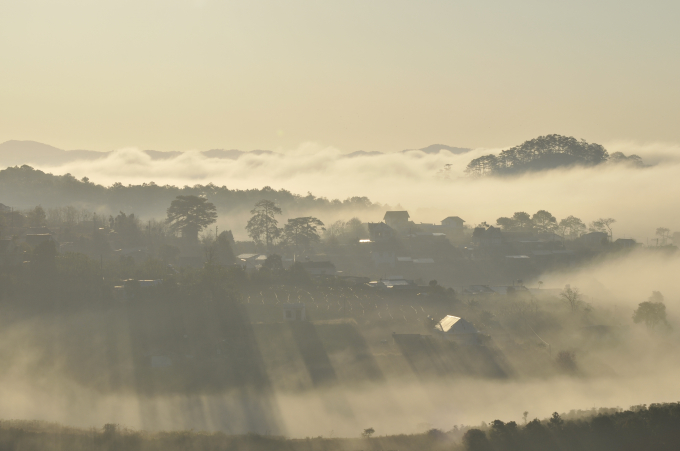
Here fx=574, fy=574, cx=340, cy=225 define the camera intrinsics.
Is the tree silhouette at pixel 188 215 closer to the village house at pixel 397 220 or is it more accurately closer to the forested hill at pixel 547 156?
the village house at pixel 397 220

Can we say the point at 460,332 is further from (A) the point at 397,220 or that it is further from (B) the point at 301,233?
(A) the point at 397,220

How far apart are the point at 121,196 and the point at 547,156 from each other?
101 metres

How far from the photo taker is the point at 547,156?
14300 cm

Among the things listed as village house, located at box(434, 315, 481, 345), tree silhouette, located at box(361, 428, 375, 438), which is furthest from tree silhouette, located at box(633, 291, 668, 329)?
tree silhouette, located at box(361, 428, 375, 438)

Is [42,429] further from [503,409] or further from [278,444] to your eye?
[503,409]

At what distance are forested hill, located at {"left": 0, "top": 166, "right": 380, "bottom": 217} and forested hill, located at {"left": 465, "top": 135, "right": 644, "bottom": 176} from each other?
40.8 m

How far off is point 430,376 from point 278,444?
41.9 feet

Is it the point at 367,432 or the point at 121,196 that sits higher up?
the point at 121,196

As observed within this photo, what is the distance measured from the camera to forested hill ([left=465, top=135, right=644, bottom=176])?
5595 inches

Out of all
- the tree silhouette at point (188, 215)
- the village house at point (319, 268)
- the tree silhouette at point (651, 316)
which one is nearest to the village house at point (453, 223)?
the village house at point (319, 268)

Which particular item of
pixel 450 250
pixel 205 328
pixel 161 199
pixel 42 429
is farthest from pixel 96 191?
pixel 42 429

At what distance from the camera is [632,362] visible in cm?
4122

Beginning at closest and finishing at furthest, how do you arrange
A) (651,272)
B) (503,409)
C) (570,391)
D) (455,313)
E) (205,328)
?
(503,409) → (570,391) → (205,328) → (455,313) → (651,272)

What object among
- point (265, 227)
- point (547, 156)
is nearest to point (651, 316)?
point (265, 227)
